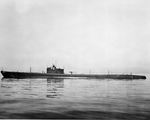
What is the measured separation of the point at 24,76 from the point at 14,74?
5082 mm

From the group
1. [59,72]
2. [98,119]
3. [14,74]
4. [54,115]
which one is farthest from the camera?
[59,72]

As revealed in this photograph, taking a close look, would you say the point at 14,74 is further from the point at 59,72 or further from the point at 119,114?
the point at 119,114

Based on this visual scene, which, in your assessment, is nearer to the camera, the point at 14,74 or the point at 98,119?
the point at 98,119

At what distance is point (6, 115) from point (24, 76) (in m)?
86.8

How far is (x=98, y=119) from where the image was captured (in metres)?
10.6

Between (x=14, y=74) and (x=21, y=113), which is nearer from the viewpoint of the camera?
(x=21, y=113)

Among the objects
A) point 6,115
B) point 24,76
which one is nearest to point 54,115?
point 6,115

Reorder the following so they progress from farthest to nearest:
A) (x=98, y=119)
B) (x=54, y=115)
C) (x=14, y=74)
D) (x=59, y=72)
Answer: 1. (x=59, y=72)
2. (x=14, y=74)
3. (x=54, y=115)
4. (x=98, y=119)

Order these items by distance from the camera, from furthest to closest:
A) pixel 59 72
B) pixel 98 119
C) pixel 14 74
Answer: pixel 59 72 < pixel 14 74 < pixel 98 119

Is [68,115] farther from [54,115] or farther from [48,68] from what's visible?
[48,68]

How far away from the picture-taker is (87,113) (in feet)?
39.5

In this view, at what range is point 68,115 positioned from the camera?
11461 mm

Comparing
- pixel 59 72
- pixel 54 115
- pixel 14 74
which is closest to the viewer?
pixel 54 115

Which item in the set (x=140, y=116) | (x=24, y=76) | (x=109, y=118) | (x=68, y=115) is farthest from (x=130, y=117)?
(x=24, y=76)
